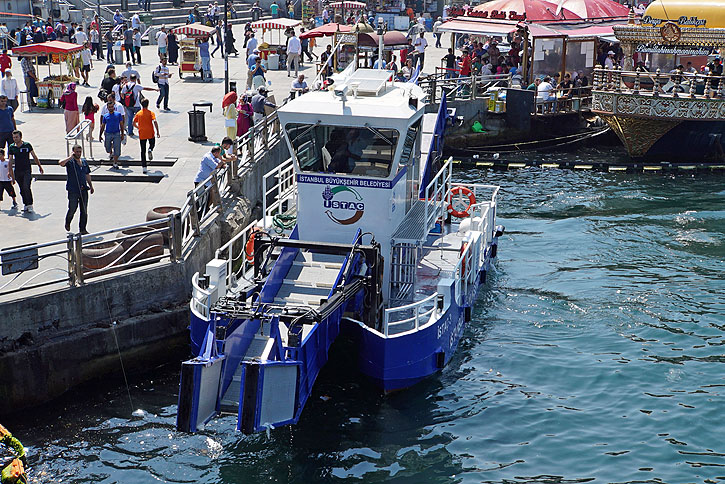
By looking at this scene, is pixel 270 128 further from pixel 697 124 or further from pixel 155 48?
pixel 155 48

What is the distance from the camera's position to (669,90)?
3219cm

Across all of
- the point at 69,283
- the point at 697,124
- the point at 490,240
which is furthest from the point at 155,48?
the point at 69,283

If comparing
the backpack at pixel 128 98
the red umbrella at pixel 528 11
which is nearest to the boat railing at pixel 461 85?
the red umbrella at pixel 528 11

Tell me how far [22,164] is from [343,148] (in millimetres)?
A: 7515

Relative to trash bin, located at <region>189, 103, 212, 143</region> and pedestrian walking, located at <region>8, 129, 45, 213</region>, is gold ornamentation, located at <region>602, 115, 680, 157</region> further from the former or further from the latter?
pedestrian walking, located at <region>8, 129, 45, 213</region>

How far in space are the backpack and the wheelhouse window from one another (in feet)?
39.9

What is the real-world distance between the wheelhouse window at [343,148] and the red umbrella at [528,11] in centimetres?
2528

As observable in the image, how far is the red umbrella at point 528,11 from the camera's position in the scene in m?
38.9

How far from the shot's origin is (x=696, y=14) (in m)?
34.9

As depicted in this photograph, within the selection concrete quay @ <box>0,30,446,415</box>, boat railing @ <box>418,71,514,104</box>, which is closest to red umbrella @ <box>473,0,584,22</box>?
boat railing @ <box>418,71,514,104</box>

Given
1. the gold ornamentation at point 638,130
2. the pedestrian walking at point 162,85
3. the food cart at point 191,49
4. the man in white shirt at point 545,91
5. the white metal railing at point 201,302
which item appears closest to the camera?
the white metal railing at point 201,302

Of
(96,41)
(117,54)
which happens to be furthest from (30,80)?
A: (96,41)

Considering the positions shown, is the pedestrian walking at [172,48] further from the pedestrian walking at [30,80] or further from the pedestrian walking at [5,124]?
the pedestrian walking at [5,124]

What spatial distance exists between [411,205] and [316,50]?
33040mm
